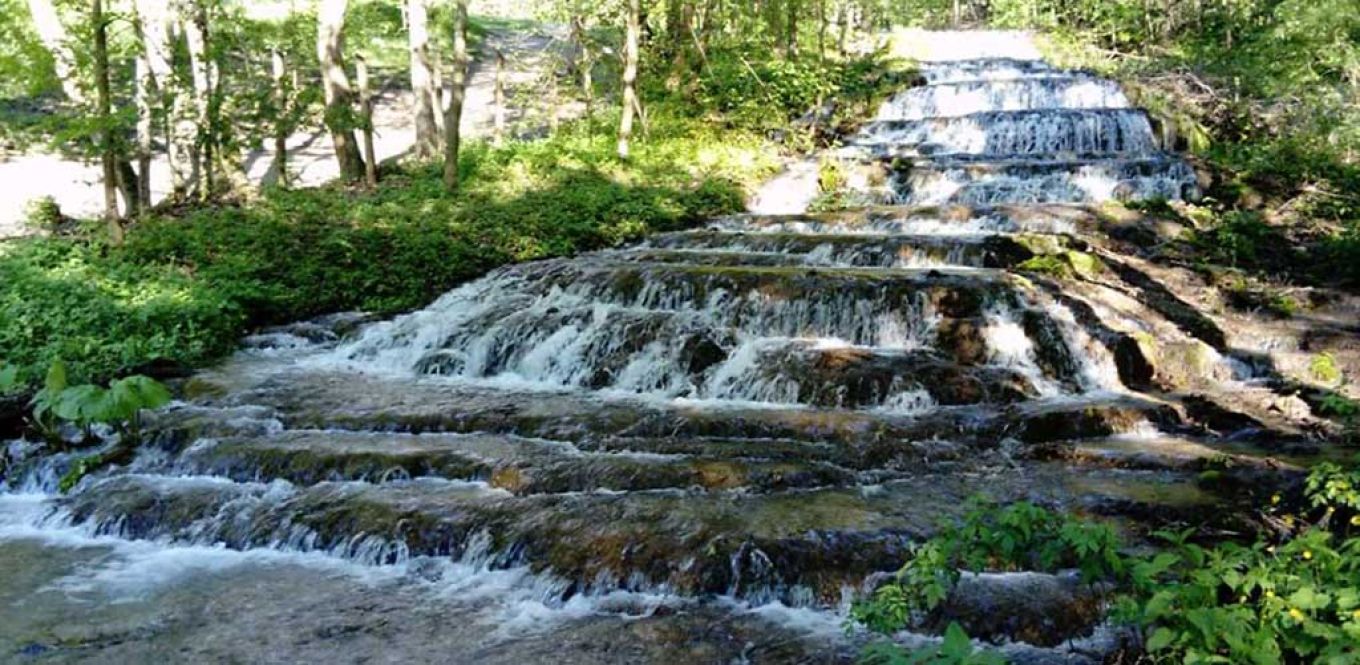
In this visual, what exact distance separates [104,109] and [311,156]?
13283 millimetres

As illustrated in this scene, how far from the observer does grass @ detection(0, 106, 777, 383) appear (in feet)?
33.4

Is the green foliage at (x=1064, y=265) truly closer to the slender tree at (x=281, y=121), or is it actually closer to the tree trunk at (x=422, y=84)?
the tree trunk at (x=422, y=84)

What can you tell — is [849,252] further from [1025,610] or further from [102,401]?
[102,401]

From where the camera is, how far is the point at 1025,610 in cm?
454

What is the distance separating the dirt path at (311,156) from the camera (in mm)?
17781

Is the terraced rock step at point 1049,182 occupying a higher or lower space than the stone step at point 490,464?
higher

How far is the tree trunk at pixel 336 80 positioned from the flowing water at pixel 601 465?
16.9 ft

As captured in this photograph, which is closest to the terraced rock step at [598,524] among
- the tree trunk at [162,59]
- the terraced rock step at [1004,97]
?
the tree trunk at [162,59]

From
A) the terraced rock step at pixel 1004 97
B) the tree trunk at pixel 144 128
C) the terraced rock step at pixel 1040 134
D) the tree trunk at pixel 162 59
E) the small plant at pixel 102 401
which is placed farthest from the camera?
the terraced rock step at pixel 1004 97

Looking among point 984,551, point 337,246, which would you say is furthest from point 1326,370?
point 337,246

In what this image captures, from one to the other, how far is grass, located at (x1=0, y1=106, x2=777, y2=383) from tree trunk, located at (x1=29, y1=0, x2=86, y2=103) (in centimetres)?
215

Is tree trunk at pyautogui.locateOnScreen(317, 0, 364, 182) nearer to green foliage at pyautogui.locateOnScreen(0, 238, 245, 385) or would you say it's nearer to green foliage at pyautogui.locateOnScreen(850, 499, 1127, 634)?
green foliage at pyautogui.locateOnScreen(0, 238, 245, 385)

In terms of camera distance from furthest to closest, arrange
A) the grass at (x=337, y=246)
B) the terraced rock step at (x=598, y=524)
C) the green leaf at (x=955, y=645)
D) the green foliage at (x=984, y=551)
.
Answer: the grass at (x=337, y=246)
the terraced rock step at (x=598, y=524)
the green foliage at (x=984, y=551)
the green leaf at (x=955, y=645)

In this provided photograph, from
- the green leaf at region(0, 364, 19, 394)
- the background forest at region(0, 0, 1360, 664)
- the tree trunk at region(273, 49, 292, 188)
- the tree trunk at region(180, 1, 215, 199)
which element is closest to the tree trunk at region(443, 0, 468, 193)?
the background forest at region(0, 0, 1360, 664)
